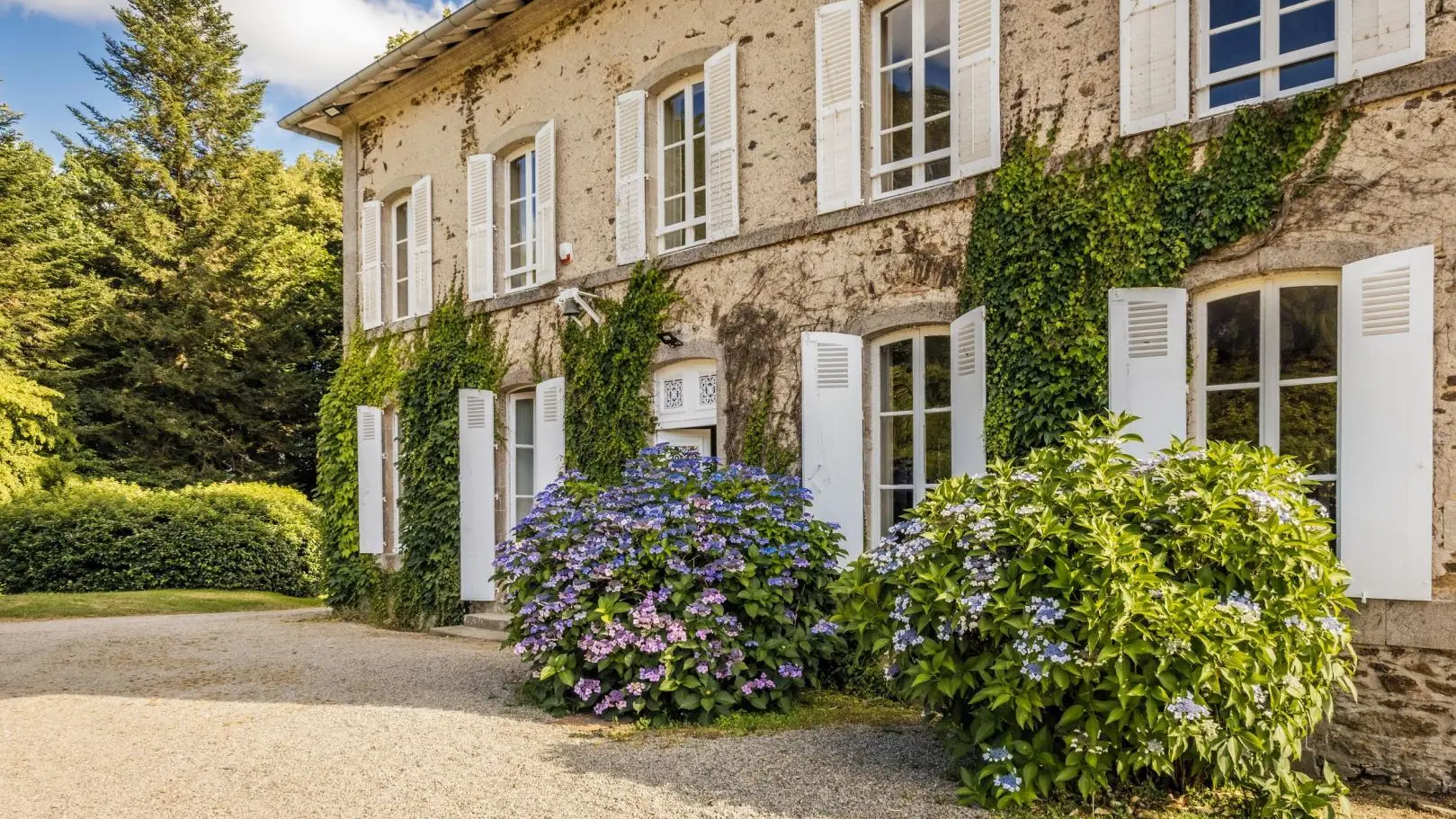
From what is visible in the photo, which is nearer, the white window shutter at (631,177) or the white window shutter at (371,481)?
the white window shutter at (631,177)

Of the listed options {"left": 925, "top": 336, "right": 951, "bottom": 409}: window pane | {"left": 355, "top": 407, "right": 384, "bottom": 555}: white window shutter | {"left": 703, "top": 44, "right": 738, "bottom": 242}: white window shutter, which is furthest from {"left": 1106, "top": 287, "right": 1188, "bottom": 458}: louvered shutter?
{"left": 355, "top": 407, "right": 384, "bottom": 555}: white window shutter

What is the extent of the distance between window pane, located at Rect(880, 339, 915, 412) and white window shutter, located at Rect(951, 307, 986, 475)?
59cm

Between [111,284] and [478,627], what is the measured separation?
17.3 meters

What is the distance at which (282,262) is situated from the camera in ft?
83.4

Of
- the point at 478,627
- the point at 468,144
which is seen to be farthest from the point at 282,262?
the point at 478,627

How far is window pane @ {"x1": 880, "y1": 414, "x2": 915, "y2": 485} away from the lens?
747cm

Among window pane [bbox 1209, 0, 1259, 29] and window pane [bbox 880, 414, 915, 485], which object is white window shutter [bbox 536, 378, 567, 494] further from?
window pane [bbox 1209, 0, 1259, 29]

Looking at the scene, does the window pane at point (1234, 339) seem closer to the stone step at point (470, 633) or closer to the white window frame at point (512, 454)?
the stone step at point (470, 633)

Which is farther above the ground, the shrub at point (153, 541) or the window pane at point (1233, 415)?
the window pane at point (1233, 415)

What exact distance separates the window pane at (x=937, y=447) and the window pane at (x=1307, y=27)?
282 cm

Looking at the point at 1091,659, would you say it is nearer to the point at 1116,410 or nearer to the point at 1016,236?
the point at 1116,410

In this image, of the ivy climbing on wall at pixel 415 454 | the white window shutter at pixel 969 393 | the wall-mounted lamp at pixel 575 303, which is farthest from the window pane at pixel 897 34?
the ivy climbing on wall at pixel 415 454

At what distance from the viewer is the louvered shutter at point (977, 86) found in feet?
22.6

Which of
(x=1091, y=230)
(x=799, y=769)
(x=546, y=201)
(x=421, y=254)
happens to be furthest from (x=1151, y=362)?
(x=421, y=254)
